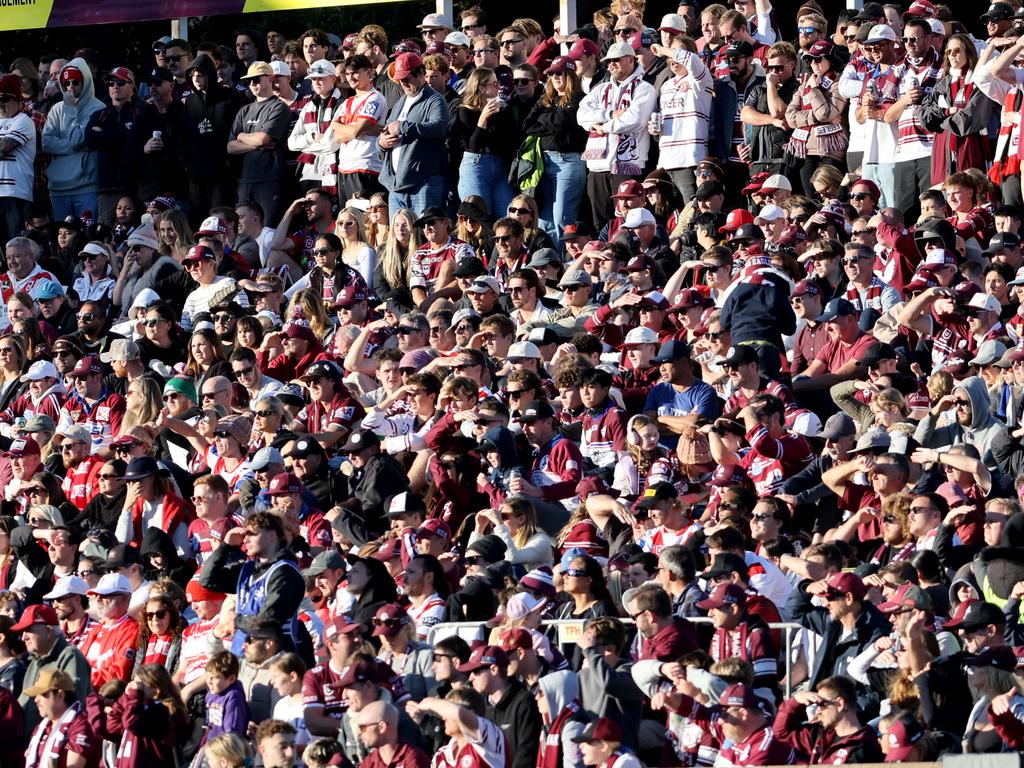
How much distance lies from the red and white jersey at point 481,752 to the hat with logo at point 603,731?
47 cm

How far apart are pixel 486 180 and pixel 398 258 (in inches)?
51.2

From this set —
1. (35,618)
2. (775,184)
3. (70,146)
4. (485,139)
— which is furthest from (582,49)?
(35,618)

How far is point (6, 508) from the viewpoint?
16062 mm

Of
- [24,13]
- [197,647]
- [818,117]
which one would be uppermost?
[24,13]

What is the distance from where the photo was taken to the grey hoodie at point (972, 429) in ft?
45.1

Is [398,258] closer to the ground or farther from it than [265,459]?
farther from it

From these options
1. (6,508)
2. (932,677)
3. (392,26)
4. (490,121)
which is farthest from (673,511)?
(392,26)

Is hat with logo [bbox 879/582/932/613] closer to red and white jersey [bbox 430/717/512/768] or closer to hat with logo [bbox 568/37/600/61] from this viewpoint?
red and white jersey [bbox 430/717/512/768]

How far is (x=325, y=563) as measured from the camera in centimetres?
1316

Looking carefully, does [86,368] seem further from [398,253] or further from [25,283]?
[25,283]

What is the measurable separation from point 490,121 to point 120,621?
24.6 ft

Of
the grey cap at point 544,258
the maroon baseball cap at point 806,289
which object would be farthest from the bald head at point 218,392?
the maroon baseball cap at point 806,289

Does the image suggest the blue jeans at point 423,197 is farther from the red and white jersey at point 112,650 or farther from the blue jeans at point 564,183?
the red and white jersey at point 112,650

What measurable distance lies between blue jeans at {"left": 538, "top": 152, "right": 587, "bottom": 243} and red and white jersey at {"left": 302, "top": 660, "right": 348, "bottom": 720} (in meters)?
8.40
